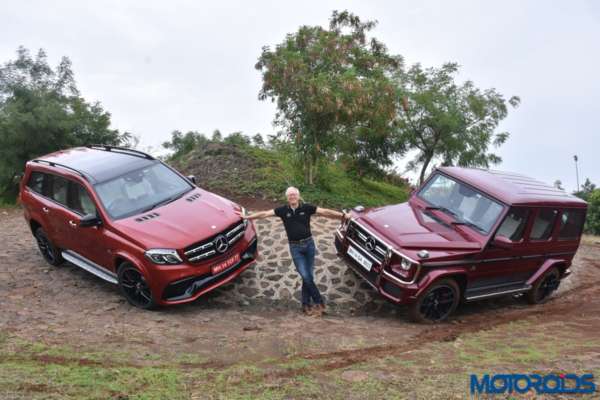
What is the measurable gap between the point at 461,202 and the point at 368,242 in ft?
5.32

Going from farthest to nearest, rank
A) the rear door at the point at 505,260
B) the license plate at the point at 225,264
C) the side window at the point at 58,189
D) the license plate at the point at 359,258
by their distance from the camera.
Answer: the side window at the point at 58,189
the license plate at the point at 359,258
the rear door at the point at 505,260
the license plate at the point at 225,264

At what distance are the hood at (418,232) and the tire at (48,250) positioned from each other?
5066 millimetres

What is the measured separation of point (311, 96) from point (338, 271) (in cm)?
459

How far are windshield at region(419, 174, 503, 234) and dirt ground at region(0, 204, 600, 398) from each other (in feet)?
4.90

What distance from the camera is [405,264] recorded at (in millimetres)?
6926

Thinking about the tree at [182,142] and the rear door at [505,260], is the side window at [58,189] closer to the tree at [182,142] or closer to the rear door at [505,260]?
the rear door at [505,260]

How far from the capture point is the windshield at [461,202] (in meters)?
7.47

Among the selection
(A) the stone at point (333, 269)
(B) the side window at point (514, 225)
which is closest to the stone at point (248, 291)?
(A) the stone at point (333, 269)

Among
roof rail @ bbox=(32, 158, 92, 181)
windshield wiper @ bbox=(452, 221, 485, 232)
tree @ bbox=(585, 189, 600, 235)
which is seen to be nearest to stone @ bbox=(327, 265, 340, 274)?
windshield wiper @ bbox=(452, 221, 485, 232)

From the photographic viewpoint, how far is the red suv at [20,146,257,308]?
6941 millimetres

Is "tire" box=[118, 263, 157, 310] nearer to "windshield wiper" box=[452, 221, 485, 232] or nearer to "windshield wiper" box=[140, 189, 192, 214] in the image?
"windshield wiper" box=[140, 189, 192, 214]

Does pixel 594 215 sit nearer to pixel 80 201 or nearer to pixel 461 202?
pixel 461 202

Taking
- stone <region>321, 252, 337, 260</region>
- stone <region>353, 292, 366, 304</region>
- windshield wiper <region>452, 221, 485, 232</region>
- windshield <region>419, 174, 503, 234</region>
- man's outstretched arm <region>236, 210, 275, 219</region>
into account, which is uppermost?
windshield <region>419, 174, 503, 234</region>

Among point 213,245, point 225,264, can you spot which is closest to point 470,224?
point 225,264
